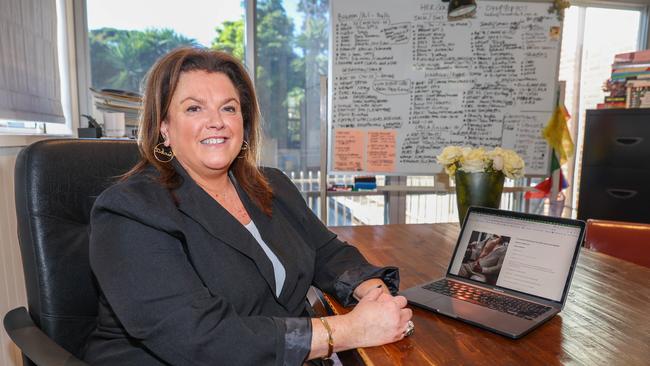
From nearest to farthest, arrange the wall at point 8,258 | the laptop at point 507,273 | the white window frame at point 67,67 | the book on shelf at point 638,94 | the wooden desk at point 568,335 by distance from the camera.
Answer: the wooden desk at point 568,335 < the laptop at point 507,273 < the wall at point 8,258 < the white window frame at point 67,67 < the book on shelf at point 638,94

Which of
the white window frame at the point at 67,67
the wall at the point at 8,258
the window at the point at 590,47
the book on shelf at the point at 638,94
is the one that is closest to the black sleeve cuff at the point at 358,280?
the wall at the point at 8,258

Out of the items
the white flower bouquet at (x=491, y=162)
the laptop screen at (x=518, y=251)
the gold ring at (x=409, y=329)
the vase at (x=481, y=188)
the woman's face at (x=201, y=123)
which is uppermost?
the woman's face at (x=201, y=123)

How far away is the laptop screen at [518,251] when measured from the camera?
95 cm

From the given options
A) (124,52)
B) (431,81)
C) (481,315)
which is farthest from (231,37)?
(481,315)

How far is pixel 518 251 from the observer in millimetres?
1009

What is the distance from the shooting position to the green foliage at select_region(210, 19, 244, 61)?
2881 mm

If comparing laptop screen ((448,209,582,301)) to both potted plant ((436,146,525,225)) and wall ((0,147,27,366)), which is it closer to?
potted plant ((436,146,525,225))

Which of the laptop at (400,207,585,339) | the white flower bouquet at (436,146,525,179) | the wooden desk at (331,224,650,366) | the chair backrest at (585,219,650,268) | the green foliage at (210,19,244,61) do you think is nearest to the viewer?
the wooden desk at (331,224,650,366)

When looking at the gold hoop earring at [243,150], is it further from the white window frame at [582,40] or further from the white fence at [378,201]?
the white window frame at [582,40]

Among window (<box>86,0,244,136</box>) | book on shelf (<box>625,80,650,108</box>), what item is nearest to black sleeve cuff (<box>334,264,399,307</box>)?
window (<box>86,0,244,136</box>)

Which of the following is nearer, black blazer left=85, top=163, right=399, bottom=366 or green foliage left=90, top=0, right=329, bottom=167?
black blazer left=85, top=163, right=399, bottom=366

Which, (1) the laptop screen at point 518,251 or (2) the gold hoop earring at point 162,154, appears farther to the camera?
(2) the gold hoop earring at point 162,154

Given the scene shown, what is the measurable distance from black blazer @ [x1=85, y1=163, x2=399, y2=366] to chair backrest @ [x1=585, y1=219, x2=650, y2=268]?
40.3 inches

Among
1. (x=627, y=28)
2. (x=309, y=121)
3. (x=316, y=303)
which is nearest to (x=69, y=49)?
(x=309, y=121)
